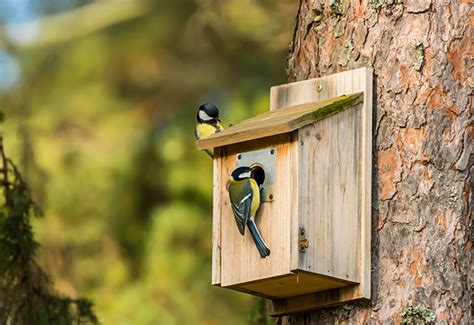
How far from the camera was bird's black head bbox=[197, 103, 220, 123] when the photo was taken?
5379mm

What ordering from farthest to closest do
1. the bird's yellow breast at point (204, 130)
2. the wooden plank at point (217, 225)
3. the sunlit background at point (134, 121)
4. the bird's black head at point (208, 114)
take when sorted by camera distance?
the sunlit background at point (134, 121) < the bird's black head at point (208, 114) < the bird's yellow breast at point (204, 130) < the wooden plank at point (217, 225)

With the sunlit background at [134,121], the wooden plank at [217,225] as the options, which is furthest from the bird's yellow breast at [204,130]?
the sunlit background at [134,121]

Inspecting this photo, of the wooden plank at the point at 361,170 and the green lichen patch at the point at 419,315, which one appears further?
the wooden plank at the point at 361,170

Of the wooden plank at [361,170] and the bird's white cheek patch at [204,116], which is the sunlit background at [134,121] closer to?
the bird's white cheek patch at [204,116]

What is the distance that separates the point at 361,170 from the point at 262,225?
0.35 metres

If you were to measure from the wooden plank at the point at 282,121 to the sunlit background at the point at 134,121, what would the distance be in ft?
13.2

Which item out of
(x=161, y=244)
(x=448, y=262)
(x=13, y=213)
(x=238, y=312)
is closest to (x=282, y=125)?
(x=448, y=262)

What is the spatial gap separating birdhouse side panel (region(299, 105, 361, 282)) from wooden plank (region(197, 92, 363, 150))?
0.02m

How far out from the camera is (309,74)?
4.49m

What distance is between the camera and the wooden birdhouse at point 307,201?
163 inches

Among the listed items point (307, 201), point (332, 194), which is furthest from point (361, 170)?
point (307, 201)

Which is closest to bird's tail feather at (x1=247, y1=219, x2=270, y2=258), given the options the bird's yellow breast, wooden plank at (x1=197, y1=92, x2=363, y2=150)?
wooden plank at (x1=197, y1=92, x2=363, y2=150)

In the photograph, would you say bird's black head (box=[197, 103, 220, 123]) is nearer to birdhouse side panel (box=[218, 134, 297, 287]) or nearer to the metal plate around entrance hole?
birdhouse side panel (box=[218, 134, 297, 287])

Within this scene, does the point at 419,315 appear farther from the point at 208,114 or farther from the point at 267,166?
the point at 208,114
